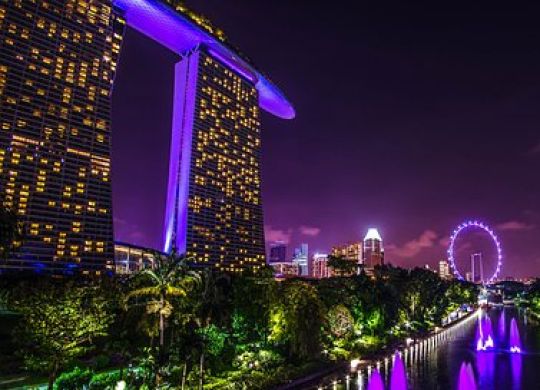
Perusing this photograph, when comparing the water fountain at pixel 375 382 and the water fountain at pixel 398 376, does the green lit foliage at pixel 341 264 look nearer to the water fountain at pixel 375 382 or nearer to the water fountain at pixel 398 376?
the water fountain at pixel 398 376

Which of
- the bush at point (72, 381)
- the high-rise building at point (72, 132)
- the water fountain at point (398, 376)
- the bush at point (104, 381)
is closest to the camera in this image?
the bush at point (72, 381)

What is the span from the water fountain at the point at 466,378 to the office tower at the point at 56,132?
265ft

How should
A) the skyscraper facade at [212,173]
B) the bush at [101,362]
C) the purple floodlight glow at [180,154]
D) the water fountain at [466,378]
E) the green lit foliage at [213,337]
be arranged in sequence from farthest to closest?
1. the skyscraper facade at [212,173]
2. the purple floodlight glow at [180,154]
3. the water fountain at [466,378]
4. the green lit foliage at [213,337]
5. the bush at [101,362]

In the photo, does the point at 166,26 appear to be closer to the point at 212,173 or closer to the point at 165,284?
the point at 212,173

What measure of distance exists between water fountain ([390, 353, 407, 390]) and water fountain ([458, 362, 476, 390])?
21.0 feet

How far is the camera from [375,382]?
56.2 m

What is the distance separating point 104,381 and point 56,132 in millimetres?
85391

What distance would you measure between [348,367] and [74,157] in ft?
269

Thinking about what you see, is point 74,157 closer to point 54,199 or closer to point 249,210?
point 54,199

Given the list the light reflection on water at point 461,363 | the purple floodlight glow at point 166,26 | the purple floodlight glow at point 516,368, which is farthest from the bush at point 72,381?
the purple floodlight glow at point 166,26

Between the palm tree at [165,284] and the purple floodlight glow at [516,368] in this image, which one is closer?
the palm tree at [165,284]

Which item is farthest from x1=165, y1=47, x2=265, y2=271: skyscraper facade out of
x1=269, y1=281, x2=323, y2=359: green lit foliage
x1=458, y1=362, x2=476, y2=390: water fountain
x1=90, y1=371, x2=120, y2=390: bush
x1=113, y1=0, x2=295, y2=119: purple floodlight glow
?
x1=90, y1=371, x2=120, y2=390: bush

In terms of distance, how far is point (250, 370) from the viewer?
51.4 meters

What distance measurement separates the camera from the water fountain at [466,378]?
56.1 meters
